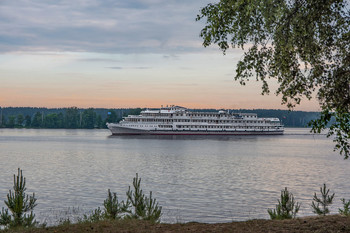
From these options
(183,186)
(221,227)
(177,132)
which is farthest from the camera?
(177,132)

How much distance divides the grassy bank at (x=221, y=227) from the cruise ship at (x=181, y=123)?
109298mm

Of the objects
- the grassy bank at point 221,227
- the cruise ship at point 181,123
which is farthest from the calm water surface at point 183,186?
the cruise ship at point 181,123

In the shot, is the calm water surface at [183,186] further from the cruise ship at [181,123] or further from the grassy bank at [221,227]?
the cruise ship at [181,123]

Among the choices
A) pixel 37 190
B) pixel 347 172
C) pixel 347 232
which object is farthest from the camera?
pixel 347 172

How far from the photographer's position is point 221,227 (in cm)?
942

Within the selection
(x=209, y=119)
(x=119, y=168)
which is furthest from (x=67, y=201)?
(x=209, y=119)

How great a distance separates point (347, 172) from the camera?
42750 millimetres

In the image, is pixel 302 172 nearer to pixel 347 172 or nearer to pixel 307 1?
pixel 347 172

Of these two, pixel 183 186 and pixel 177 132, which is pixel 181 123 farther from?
pixel 183 186

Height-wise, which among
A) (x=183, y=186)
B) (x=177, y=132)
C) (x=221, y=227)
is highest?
(x=221, y=227)

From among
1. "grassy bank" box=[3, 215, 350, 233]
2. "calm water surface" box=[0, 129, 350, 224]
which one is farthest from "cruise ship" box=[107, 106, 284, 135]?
"grassy bank" box=[3, 215, 350, 233]

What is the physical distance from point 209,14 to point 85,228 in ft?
18.3

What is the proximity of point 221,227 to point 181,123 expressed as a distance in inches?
4455

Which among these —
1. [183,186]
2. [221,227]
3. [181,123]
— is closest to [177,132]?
[181,123]
